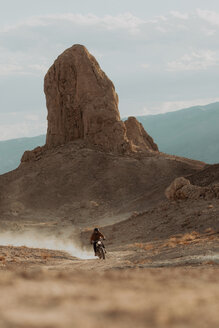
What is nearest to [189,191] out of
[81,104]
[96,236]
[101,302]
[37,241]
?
[37,241]

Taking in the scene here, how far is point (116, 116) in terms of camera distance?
1877 inches

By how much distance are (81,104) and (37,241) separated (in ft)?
72.8

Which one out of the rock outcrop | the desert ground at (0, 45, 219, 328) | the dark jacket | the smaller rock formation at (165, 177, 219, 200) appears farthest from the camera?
the rock outcrop

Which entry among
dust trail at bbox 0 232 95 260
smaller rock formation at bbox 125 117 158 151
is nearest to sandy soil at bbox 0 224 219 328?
dust trail at bbox 0 232 95 260

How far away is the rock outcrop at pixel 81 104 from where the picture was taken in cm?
4706

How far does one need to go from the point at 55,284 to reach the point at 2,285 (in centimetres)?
49

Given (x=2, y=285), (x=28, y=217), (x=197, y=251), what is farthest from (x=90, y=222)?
(x=2, y=285)

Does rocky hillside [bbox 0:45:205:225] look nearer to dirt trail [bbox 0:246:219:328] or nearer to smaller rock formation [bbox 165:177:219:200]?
smaller rock formation [bbox 165:177:219:200]

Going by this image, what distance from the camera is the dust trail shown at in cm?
2587

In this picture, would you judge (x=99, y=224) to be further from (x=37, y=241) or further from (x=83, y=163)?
(x=83, y=163)

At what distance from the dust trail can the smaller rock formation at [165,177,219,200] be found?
653 cm

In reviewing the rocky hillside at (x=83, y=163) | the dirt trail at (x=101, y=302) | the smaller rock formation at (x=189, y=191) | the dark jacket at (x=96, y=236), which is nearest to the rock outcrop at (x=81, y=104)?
the rocky hillside at (x=83, y=163)

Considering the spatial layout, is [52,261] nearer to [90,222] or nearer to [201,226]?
[201,226]

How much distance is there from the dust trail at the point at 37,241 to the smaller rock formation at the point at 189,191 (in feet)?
21.4
